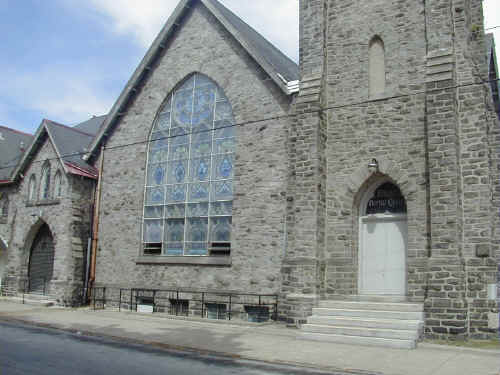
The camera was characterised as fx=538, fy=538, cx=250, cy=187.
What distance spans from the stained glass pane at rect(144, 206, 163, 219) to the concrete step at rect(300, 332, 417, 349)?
321 inches

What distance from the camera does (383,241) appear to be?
1459 cm

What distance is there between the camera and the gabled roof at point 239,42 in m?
16.9

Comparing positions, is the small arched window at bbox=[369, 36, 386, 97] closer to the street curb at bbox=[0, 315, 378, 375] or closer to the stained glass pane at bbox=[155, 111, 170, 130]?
the stained glass pane at bbox=[155, 111, 170, 130]

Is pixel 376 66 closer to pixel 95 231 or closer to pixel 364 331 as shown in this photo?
pixel 364 331

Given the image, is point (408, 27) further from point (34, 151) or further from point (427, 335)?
point (34, 151)

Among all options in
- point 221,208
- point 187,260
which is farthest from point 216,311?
point 221,208

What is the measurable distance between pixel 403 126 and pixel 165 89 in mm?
9357

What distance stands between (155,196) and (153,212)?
58cm

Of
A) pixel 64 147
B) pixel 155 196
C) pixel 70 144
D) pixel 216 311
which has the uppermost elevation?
pixel 70 144

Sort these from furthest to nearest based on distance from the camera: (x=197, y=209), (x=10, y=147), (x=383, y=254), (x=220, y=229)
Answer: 1. (x=10, y=147)
2. (x=197, y=209)
3. (x=220, y=229)
4. (x=383, y=254)

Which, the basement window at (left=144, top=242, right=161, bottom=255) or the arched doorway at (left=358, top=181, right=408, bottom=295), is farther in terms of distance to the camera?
the basement window at (left=144, top=242, right=161, bottom=255)

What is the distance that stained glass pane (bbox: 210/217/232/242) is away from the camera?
17.2 metres

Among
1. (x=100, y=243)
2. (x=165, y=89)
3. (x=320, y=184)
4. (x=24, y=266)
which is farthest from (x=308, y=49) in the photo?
(x=24, y=266)

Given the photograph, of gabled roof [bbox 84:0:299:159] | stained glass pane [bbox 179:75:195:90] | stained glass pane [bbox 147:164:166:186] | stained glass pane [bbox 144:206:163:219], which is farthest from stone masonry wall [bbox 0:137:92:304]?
stained glass pane [bbox 179:75:195:90]
